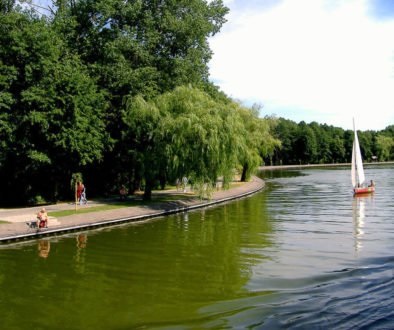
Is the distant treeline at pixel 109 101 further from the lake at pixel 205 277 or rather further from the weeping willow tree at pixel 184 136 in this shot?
the lake at pixel 205 277

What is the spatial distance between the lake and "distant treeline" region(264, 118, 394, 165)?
112m

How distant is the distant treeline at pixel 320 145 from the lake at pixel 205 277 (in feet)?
367

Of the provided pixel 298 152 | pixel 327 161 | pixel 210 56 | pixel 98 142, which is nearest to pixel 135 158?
pixel 98 142

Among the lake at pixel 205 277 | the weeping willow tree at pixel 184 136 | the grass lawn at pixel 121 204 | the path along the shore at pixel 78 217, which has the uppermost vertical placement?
the weeping willow tree at pixel 184 136

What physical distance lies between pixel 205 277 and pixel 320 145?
143078mm

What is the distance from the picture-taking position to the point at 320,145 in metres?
153

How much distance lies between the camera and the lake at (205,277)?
38.4 ft

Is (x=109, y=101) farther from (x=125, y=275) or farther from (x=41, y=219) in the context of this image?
(x=125, y=275)

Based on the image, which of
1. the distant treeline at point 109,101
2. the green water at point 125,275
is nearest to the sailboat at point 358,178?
the distant treeline at point 109,101

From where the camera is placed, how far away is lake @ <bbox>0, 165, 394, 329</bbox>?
11703 millimetres

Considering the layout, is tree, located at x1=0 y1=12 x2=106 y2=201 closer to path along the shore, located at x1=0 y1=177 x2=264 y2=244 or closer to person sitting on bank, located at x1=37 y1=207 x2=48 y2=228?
path along the shore, located at x1=0 y1=177 x2=264 y2=244

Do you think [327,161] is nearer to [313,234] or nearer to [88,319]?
[313,234]

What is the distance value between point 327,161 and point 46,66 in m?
136

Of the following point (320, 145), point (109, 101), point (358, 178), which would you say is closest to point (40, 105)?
point (109, 101)
